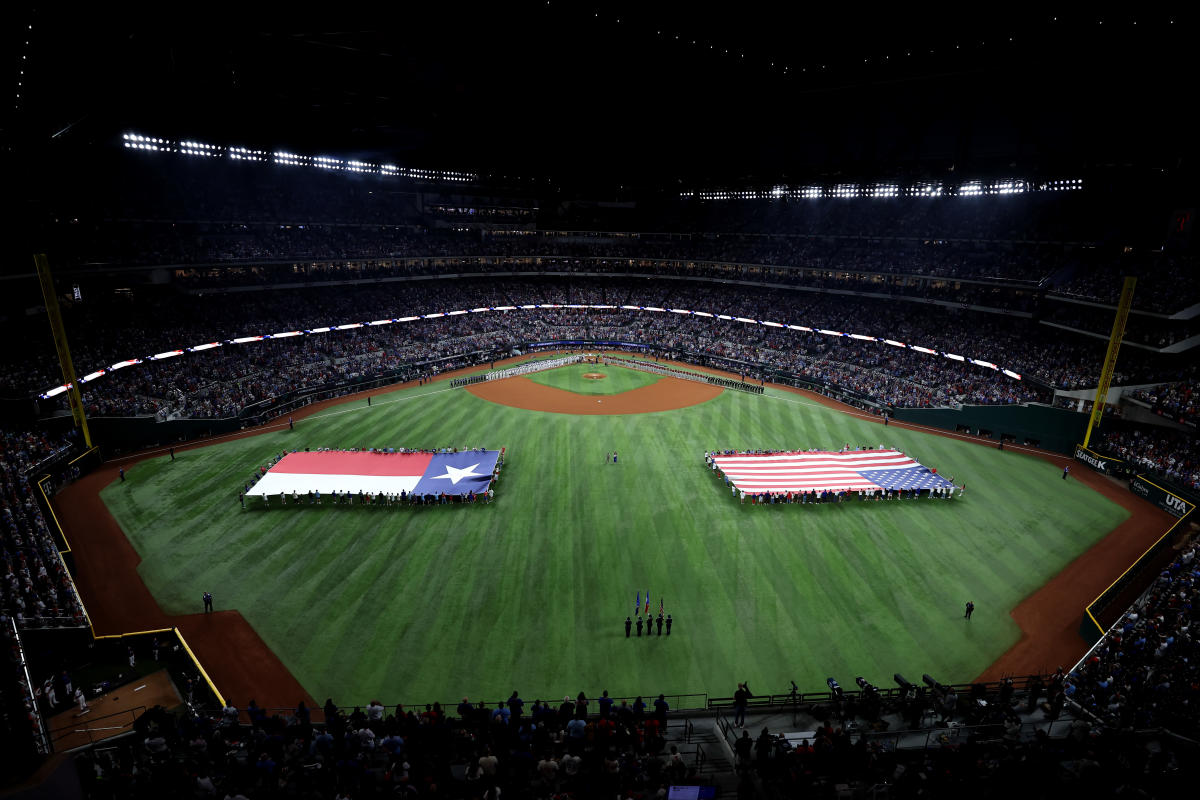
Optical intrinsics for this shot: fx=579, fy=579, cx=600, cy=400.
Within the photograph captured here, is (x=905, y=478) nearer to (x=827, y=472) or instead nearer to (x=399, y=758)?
(x=827, y=472)

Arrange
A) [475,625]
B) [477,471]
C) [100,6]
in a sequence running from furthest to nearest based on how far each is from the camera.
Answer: [477,471]
[100,6]
[475,625]

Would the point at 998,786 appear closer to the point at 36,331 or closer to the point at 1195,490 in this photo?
the point at 1195,490

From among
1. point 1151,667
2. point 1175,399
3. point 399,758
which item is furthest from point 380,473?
point 1175,399

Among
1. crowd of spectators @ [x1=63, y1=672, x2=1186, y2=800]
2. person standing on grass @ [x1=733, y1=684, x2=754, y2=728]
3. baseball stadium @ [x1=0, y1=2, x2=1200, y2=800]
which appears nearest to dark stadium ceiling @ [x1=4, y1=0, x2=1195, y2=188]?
baseball stadium @ [x1=0, y1=2, x2=1200, y2=800]

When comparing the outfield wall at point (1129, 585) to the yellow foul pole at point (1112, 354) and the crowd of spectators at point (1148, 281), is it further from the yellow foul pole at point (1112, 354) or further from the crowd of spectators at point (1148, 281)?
the crowd of spectators at point (1148, 281)

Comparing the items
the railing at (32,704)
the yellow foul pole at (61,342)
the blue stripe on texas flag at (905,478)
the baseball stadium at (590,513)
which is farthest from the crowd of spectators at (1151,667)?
the yellow foul pole at (61,342)

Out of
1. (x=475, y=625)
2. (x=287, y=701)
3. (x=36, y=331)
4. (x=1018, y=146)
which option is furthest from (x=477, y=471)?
(x=1018, y=146)
